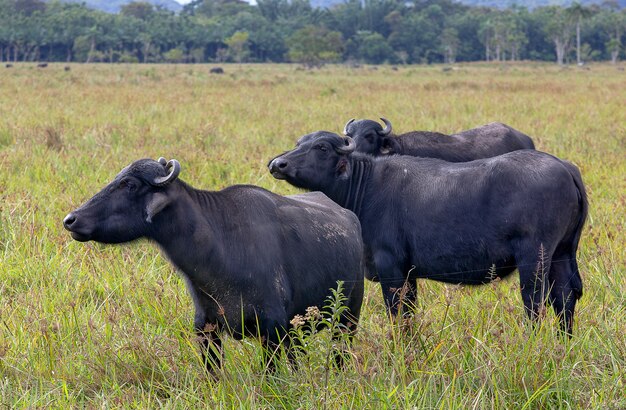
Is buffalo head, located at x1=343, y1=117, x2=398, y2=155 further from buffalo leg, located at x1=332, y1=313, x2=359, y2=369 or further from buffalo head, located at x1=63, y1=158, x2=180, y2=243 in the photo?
buffalo head, located at x1=63, y1=158, x2=180, y2=243

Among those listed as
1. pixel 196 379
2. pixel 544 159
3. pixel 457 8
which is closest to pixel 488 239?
pixel 544 159

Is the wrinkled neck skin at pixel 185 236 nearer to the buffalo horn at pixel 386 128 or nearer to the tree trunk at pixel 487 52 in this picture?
the buffalo horn at pixel 386 128

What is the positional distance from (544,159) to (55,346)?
9.22ft

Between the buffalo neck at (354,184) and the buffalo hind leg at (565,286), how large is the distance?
1.29m

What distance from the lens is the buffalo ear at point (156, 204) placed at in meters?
3.42

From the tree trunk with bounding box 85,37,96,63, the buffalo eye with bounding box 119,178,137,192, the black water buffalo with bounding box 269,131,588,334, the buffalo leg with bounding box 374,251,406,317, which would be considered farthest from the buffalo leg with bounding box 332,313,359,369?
the tree trunk with bounding box 85,37,96,63

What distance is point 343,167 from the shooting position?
16.9 feet

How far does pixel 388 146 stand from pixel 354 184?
195cm

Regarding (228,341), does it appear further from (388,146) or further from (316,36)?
(316,36)

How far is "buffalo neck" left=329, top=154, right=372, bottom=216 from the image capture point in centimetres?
510

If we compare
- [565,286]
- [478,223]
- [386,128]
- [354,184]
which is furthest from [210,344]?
[386,128]

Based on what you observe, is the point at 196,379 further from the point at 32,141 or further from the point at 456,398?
the point at 32,141

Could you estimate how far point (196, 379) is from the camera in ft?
11.4

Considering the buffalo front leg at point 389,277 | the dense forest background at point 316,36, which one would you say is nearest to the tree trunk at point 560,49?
the dense forest background at point 316,36
